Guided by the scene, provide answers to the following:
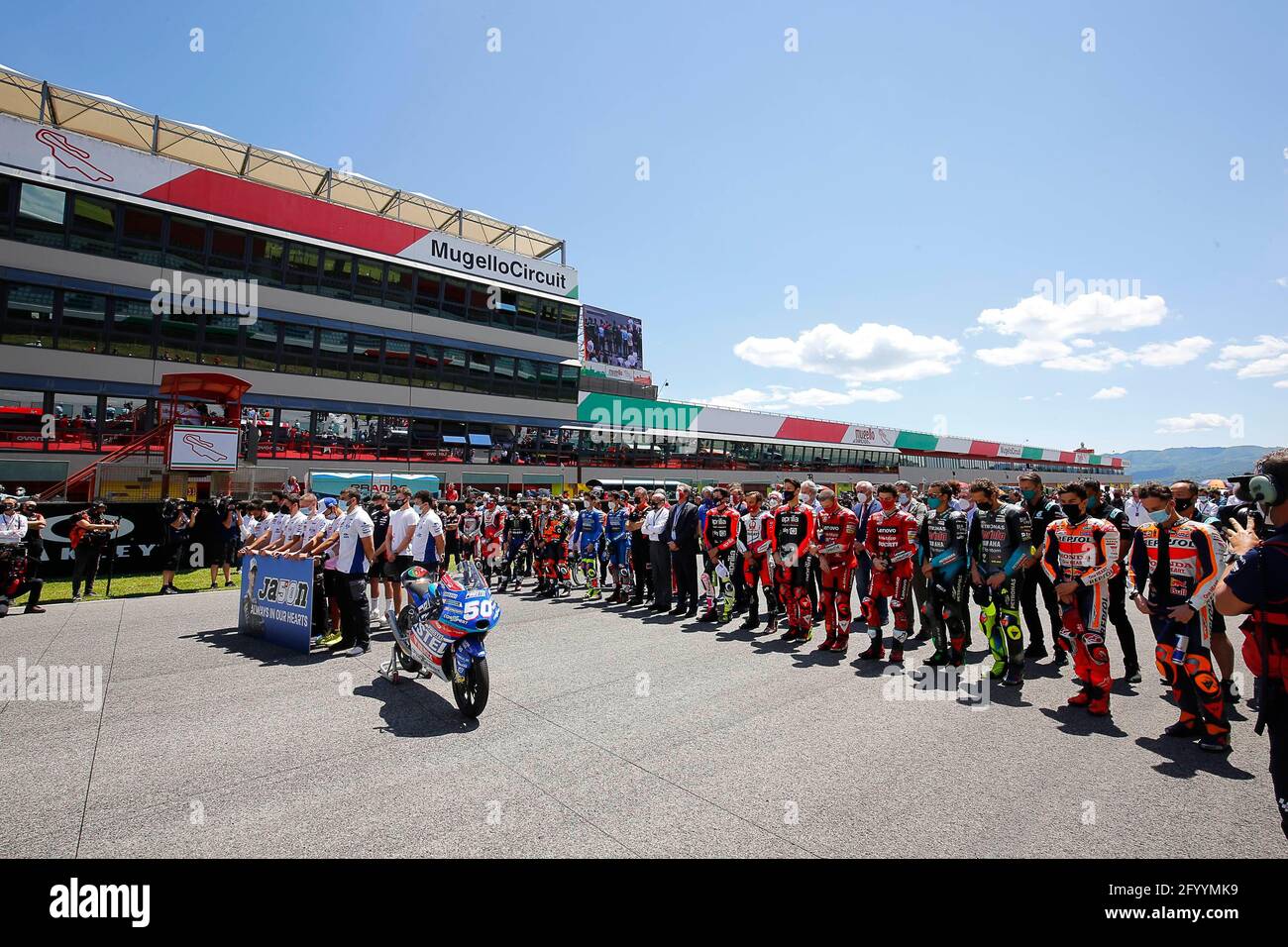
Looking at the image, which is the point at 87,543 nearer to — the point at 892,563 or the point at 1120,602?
the point at 892,563

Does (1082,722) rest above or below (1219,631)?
below

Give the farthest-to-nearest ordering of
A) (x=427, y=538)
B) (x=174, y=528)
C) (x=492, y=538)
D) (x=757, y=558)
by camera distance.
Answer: (x=492, y=538), (x=174, y=528), (x=757, y=558), (x=427, y=538)

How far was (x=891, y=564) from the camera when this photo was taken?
24.6 feet

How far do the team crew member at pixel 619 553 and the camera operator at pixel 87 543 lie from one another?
360 inches

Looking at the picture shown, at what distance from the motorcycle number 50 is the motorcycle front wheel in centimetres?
37

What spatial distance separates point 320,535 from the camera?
879 centimetres

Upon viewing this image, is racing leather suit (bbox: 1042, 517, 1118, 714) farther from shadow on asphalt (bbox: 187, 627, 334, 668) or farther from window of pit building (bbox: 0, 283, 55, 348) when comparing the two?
window of pit building (bbox: 0, 283, 55, 348)

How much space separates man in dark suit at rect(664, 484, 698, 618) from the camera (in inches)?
414

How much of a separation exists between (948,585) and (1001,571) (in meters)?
0.62

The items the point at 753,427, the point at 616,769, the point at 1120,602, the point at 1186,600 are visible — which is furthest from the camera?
the point at 753,427

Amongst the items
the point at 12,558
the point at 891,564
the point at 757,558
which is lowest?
the point at 12,558

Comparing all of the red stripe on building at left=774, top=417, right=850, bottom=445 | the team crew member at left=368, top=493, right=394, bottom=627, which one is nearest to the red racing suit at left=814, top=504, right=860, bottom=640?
the team crew member at left=368, top=493, right=394, bottom=627

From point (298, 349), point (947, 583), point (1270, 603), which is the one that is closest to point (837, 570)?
point (947, 583)
